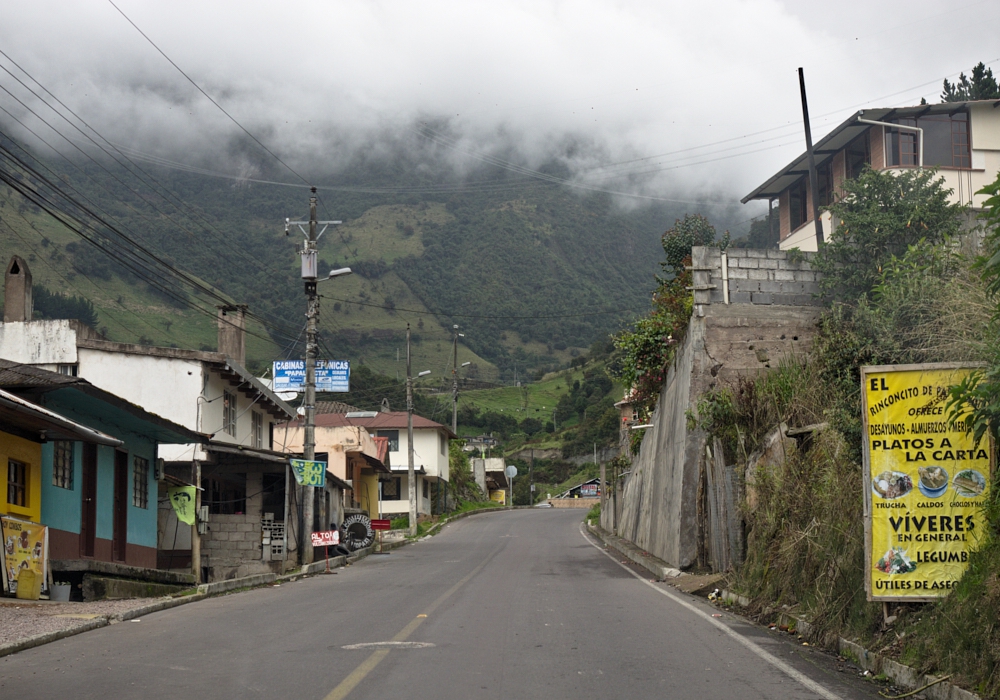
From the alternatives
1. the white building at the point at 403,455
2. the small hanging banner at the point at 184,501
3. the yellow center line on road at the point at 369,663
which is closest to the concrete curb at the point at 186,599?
the small hanging banner at the point at 184,501

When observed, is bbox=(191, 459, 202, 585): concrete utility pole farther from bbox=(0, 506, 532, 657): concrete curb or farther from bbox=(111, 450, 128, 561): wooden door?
bbox=(111, 450, 128, 561): wooden door

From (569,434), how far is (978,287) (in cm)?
9334

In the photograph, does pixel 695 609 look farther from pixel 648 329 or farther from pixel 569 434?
pixel 569 434

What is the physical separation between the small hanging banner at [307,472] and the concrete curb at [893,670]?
1639 centimetres

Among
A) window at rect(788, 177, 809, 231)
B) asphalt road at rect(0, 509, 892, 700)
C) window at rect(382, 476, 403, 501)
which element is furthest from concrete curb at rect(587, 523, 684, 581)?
window at rect(382, 476, 403, 501)

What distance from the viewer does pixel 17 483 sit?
653 inches

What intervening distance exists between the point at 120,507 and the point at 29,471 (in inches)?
190

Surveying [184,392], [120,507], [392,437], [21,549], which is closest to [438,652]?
[21,549]

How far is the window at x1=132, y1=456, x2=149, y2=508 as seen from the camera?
74.0 ft

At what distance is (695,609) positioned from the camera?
14156mm

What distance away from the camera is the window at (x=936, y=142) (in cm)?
3656

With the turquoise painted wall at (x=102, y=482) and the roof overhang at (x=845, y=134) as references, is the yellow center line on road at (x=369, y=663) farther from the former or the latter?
the roof overhang at (x=845, y=134)

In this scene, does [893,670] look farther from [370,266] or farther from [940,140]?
[370,266]

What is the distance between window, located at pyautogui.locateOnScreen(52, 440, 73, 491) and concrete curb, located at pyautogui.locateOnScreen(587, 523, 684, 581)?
12.0 meters
